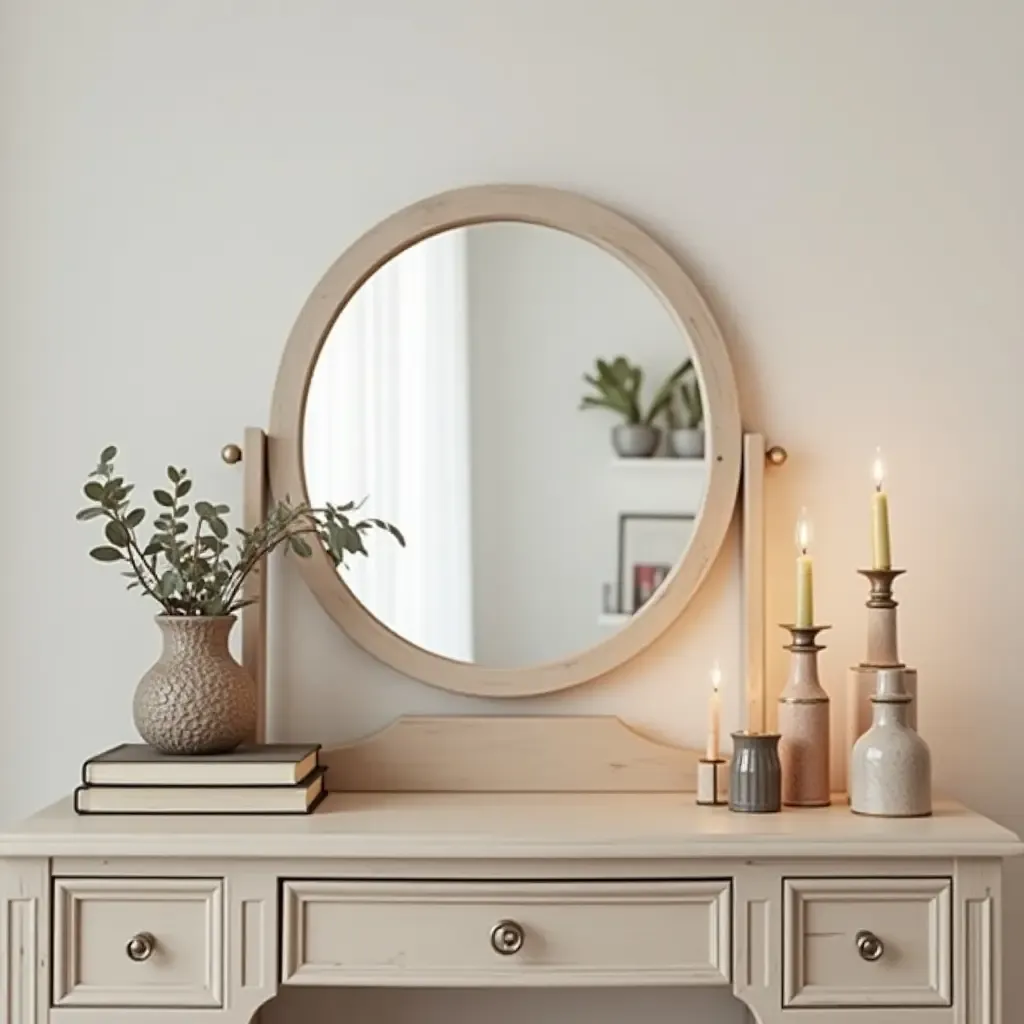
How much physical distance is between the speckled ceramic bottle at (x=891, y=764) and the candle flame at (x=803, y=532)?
225mm

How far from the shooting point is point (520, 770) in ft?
7.25

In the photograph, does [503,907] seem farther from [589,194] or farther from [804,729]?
[589,194]

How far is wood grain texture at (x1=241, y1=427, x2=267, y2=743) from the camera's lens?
2225 mm

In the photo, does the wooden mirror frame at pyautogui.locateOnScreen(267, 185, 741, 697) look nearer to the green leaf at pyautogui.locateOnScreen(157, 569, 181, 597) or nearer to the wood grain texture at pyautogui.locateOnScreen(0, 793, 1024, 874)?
the green leaf at pyautogui.locateOnScreen(157, 569, 181, 597)

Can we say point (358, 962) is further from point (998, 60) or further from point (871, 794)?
point (998, 60)

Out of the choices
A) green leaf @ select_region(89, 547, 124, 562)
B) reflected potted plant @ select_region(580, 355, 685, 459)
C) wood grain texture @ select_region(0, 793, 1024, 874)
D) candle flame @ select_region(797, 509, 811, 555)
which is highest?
reflected potted plant @ select_region(580, 355, 685, 459)

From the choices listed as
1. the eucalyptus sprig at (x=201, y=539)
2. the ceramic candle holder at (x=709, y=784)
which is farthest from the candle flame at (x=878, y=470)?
the eucalyptus sprig at (x=201, y=539)

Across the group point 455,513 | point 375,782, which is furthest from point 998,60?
point 375,782

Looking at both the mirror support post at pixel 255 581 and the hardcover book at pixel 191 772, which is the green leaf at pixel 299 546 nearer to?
the mirror support post at pixel 255 581

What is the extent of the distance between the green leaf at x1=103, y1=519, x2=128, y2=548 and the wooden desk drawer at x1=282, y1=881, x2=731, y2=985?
53 centimetres

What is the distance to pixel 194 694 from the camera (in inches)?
80.3

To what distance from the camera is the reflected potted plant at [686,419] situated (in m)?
2.26

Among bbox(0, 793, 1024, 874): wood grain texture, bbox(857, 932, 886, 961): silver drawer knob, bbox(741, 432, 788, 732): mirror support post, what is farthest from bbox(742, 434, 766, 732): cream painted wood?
bbox(857, 932, 886, 961): silver drawer knob

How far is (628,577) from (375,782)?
1.53 feet
